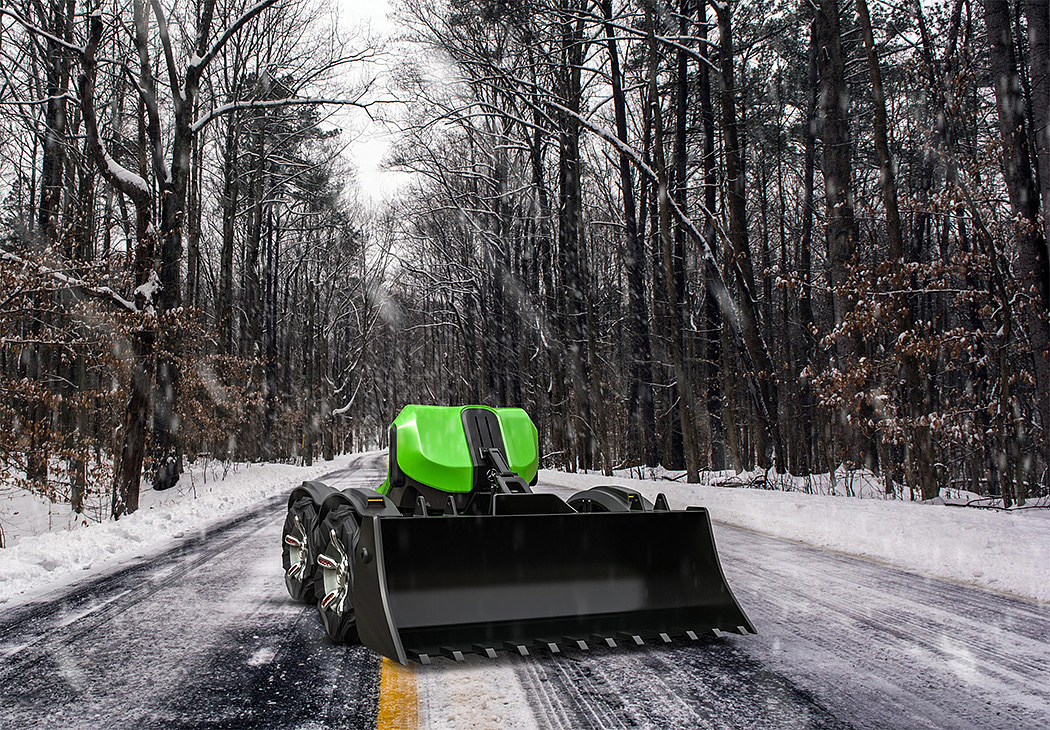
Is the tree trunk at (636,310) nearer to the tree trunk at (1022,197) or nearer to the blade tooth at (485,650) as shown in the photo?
the tree trunk at (1022,197)

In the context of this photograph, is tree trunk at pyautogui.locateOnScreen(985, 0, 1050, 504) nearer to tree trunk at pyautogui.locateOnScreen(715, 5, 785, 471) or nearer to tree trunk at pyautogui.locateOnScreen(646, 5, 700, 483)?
tree trunk at pyautogui.locateOnScreen(715, 5, 785, 471)

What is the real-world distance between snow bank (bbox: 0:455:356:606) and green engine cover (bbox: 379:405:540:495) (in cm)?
280

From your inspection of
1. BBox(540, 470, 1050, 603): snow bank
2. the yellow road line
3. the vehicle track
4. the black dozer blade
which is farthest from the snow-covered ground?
the yellow road line

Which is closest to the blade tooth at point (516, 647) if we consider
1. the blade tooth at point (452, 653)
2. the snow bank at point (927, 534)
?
the blade tooth at point (452, 653)

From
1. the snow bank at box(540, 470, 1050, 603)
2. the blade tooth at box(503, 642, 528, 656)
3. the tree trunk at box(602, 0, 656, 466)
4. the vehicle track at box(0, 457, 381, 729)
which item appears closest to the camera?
the vehicle track at box(0, 457, 381, 729)

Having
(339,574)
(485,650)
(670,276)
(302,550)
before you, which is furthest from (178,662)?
(670,276)

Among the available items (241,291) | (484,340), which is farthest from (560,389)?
(241,291)

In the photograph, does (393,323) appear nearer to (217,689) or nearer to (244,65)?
(244,65)

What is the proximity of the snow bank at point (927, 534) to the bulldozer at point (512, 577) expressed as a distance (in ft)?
8.79

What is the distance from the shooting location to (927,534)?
5.95m

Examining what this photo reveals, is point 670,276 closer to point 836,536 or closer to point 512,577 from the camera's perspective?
point 836,536

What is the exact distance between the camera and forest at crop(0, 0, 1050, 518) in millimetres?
9164

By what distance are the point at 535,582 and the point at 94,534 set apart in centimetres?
648

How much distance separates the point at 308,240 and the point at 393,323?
17280 mm
